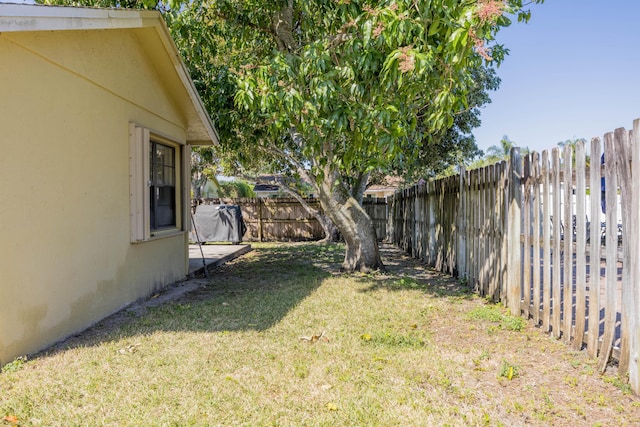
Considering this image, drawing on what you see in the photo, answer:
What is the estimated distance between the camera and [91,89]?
15.6ft

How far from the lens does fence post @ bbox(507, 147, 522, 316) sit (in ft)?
15.7

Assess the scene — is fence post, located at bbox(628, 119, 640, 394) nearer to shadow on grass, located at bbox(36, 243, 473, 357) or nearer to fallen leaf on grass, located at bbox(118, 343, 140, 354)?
shadow on grass, located at bbox(36, 243, 473, 357)

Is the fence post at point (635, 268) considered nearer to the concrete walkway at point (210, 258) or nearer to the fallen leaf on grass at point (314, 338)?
the fallen leaf on grass at point (314, 338)

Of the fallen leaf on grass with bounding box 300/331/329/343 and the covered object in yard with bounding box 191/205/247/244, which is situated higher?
the covered object in yard with bounding box 191/205/247/244

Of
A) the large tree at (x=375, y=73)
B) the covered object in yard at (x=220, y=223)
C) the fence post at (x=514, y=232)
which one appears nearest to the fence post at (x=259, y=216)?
the covered object in yard at (x=220, y=223)

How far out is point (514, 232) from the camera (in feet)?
16.1

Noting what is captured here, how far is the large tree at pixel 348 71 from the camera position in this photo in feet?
14.1

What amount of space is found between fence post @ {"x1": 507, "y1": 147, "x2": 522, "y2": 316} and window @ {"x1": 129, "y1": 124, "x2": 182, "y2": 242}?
15.6 feet

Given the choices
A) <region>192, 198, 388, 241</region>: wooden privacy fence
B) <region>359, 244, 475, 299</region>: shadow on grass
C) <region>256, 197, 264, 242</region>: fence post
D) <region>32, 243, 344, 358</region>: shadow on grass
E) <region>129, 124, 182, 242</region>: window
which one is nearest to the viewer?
<region>32, 243, 344, 358</region>: shadow on grass

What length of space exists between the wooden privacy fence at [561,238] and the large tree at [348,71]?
3.90 feet

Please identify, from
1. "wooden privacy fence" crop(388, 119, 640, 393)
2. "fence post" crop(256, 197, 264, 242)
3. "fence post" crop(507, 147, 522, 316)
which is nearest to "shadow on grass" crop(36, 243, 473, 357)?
"wooden privacy fence" crop(388, 119, 640, 393)

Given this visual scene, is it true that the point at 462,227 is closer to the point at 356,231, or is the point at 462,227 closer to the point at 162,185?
the point at 356,231

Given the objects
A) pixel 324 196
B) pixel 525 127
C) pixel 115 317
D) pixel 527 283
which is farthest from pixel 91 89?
pixel 525 127

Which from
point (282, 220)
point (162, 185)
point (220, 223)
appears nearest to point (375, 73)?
point (162, 185)
